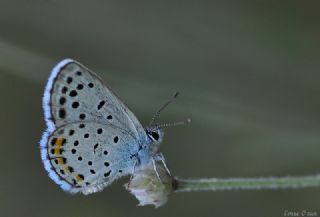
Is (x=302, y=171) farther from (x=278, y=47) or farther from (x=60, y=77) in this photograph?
(x=60, y=77)

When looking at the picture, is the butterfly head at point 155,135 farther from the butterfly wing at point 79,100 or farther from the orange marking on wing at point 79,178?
the orange marking on wing at point 79,178

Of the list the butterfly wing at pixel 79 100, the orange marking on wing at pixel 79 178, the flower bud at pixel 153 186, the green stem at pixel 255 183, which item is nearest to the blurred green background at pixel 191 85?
the butterfly wing at pixel 79 100

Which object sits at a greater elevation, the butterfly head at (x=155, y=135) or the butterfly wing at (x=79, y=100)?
the butterfly wing at (x=79, y=100)

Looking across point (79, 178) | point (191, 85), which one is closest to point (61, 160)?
→ point (79, 178)

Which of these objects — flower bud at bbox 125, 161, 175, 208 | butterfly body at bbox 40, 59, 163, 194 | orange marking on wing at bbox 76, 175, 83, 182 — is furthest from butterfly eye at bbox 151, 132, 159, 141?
orange marking on wing at bbox 76, 175, 83, 182

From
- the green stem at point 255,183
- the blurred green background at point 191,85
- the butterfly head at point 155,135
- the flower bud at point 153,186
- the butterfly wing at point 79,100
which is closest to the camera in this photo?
the green stem at point 255,183

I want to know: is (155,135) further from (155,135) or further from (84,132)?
(84,132)
